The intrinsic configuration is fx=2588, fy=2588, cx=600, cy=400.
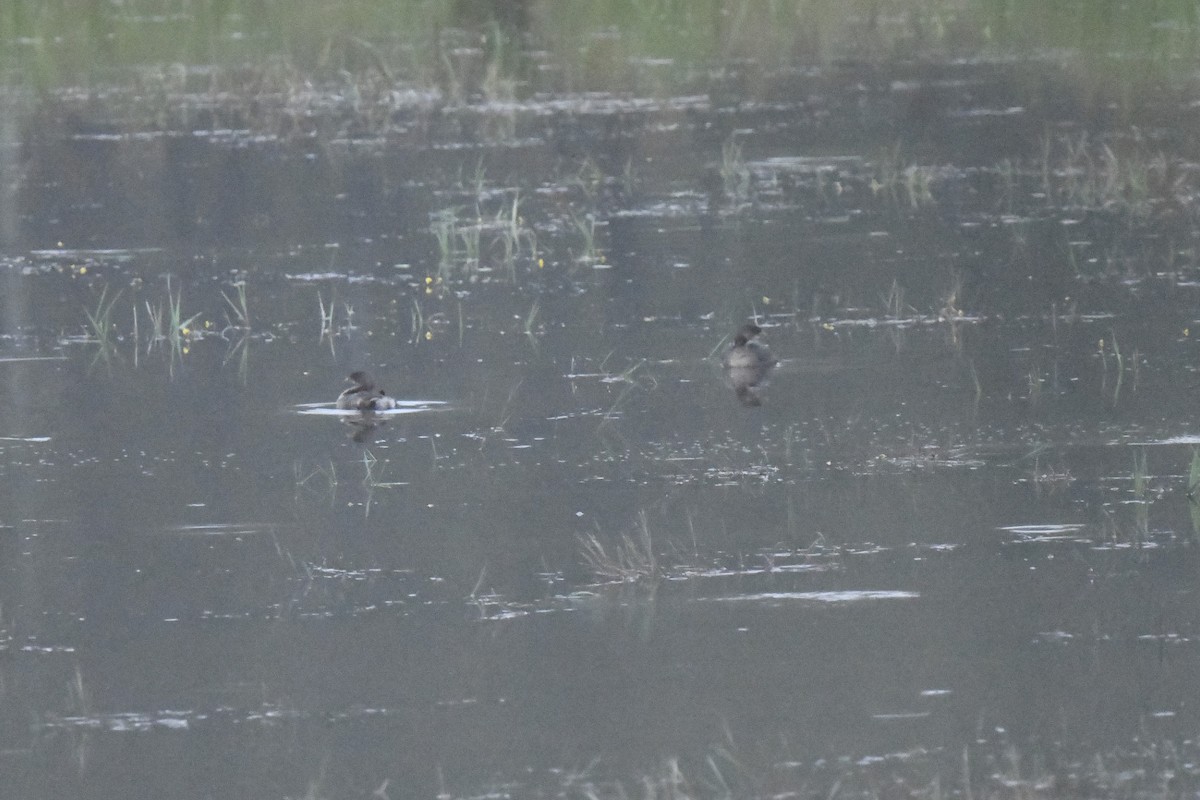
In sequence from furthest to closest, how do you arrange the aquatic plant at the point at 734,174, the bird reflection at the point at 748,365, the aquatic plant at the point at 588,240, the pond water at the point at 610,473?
the aquatic plant at the point at 734,174 → the aquatic plant at the point at 588,240 → the bird reflection at the point at 748,365 → the pond water at the point at 610,473

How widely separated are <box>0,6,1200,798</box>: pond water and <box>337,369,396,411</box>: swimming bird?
10 centimetres

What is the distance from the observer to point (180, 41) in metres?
22.2

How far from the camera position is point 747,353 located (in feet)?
31.3

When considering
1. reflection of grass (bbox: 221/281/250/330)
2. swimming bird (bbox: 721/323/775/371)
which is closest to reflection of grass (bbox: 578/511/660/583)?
swimming bird (bbox: 721/323/775/371)

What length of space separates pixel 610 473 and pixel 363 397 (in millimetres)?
1530

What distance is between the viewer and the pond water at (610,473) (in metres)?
5.52

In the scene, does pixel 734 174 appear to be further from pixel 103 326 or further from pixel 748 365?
pixel 748 365

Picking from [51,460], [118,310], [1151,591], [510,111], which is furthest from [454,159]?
[1151,591]

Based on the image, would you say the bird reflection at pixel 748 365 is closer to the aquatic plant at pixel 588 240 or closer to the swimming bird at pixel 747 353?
the swimming bird at pixel 747 353

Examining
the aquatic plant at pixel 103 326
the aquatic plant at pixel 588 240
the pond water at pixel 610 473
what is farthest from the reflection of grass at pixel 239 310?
the aquatic plant at pixel 588 240

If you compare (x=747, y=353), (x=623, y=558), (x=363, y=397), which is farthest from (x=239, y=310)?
(x=623, y=558)

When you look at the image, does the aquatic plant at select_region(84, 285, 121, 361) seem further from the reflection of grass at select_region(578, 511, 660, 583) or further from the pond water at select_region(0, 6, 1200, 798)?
the reflection of grass at select_region(578, 511, 660, 583)

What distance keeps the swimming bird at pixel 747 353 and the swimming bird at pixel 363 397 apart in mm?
1280

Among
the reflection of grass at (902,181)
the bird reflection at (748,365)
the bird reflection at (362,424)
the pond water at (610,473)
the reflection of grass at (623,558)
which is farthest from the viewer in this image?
the reflection of grass at (902,181)
